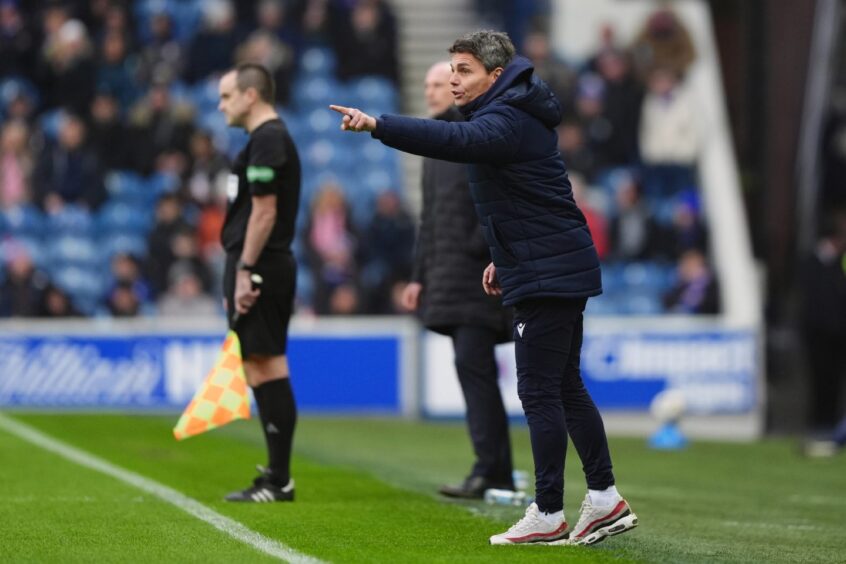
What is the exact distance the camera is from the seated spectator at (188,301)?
17281mm

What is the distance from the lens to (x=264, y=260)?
8125mm

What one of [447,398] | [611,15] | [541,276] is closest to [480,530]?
[541,276]

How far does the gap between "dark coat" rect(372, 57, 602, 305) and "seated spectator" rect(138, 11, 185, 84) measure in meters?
14.0

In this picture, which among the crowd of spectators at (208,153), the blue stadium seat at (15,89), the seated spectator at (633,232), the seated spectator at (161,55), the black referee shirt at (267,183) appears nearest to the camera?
the black referee shirt at (267,183)

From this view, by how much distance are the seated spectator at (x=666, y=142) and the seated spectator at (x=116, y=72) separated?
6473 mm

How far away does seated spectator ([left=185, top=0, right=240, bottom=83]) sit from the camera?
67.0 feet

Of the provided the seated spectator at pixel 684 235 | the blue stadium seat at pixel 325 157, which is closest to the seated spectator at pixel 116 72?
the blue stadium seat at pixel 325 157

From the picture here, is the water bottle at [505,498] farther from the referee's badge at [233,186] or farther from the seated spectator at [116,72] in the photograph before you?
the seated spectator at [116,72]

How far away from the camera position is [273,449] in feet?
26.8

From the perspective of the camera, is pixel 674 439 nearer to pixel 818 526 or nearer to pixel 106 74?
pixel 818 526

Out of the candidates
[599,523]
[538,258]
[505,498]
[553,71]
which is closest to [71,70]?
[553,71]

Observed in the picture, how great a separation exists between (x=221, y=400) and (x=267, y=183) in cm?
111

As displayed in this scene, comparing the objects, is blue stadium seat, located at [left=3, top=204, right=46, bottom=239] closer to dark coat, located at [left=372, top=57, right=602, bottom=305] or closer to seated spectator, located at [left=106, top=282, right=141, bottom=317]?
seated spectator, located at [left=106, top=282, right=141, bottom=317]

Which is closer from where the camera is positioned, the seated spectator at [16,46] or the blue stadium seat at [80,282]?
the blue stadium seat at [80,282]
